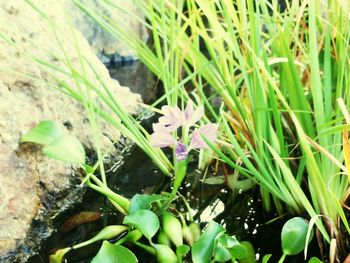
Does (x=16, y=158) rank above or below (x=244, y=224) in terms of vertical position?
above

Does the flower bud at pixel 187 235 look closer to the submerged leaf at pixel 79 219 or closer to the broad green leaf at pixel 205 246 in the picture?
the broad green leaf at pixel 205 246

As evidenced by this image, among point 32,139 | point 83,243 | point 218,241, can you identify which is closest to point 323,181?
point 218,241

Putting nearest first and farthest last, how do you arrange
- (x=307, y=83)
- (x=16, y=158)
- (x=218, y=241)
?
(x=218, y=241)
(x=16, y=158)
(x=307, y=83)

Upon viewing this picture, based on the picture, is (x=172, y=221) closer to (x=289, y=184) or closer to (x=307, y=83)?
(x=289, y=184)

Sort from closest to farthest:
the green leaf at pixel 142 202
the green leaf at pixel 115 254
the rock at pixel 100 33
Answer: the green leaf at pixel 115 254, the green leaf at pixel 142 202, the rock at pixel 100 33

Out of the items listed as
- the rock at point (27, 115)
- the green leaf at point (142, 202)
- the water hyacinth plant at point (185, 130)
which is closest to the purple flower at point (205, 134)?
the water hyacinth plant at point (185, 130)

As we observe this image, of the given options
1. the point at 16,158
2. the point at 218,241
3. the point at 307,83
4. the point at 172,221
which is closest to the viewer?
the point at 218,241

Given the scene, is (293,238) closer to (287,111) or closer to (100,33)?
(287,111)

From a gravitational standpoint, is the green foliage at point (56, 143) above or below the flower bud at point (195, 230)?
above
